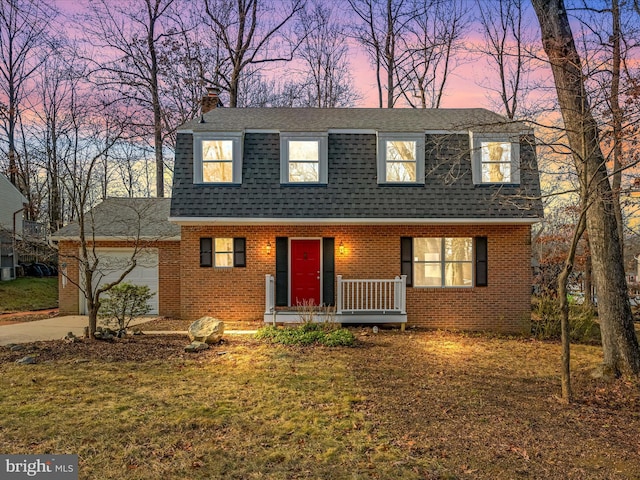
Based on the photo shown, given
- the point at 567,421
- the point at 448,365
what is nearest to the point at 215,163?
the point at 448,365

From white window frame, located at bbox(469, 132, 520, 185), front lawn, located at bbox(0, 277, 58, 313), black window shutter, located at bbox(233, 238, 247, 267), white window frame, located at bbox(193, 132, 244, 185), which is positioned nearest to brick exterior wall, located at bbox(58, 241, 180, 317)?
black window shutter, located at bbox(233, 238, 247, 267)

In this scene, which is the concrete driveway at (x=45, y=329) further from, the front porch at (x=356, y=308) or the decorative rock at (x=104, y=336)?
the front porch at (x=356, y=308)

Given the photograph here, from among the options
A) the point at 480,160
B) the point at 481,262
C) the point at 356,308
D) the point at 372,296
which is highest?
the point at 480,160

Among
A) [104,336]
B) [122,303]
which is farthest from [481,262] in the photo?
[104,336]

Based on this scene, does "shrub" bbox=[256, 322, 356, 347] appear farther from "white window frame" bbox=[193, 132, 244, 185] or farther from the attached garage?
the attached garage

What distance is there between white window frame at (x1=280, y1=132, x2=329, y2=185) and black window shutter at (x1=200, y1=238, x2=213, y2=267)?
2.60 metres

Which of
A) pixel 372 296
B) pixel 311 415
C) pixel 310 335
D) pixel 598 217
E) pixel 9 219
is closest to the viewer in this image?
pixel 311 415

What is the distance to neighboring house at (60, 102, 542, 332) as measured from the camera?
11883mm

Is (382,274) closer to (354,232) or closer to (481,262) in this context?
(354,232)

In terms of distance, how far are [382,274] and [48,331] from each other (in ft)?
27.6

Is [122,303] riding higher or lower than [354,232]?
lower

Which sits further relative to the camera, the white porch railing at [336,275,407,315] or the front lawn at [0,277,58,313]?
the front lawn at [0,277,58,313]

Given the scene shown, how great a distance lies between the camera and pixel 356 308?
38.2 ft

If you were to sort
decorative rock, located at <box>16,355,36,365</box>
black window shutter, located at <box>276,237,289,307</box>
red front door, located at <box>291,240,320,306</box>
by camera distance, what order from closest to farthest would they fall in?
decorative rock, located at <box>16,355,36,365</box>, black window shutter, located at <box>276,237,289,307</box>, red front door, located at <box>291,240,320,306</box>
